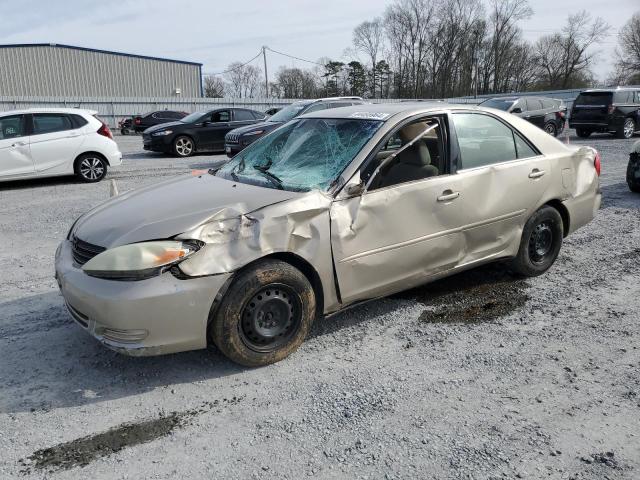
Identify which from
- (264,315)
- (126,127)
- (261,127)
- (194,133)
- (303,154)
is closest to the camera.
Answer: (264,315)

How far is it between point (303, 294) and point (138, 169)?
36.9 ft

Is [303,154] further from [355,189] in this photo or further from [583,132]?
[583,132]

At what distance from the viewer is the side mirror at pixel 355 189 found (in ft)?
12.0

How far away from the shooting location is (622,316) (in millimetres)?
4219

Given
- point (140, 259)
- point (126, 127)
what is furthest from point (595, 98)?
point (126, 127)

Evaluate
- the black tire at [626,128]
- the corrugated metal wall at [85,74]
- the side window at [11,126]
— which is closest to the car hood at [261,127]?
the side window at [11,126]

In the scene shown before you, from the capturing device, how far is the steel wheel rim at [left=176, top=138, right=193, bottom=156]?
1612 cm

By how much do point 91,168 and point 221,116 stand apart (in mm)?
6387

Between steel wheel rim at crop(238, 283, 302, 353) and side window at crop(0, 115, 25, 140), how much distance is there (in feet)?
30.4

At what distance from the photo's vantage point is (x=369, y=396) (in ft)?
10.4

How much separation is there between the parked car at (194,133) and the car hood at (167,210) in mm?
12541

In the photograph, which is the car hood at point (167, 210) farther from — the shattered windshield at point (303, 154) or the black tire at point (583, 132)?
the black tire at point (583, 132)

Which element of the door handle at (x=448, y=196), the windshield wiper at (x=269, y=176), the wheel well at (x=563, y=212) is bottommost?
the wheel well at (x=563, y=212)

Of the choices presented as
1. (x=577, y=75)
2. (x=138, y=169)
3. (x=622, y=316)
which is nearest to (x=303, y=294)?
(x=622, y=316)
